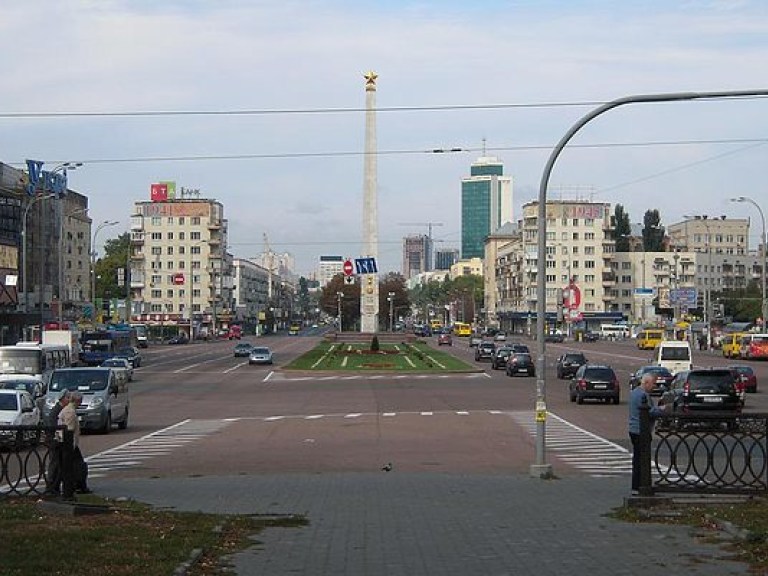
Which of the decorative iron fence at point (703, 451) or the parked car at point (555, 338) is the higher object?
the decorative iron fence at point (703, 451)

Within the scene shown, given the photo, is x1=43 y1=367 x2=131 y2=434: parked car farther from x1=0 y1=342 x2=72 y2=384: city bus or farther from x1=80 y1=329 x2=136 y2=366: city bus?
x1=80 y1=329 x2=136 y2=366: city bus

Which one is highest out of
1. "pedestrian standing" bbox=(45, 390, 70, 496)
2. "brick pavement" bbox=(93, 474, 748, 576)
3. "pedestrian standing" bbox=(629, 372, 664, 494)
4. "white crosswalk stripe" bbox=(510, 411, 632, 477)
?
"pedestrian standing" bbox=(629, 372, 664, 494)

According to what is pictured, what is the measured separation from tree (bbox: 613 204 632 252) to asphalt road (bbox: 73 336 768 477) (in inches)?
5335

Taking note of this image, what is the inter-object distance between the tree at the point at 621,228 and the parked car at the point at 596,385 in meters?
148

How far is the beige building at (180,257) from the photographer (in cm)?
18175

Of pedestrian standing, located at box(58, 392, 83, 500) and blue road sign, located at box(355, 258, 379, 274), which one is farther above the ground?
blue road sign, located at box(355, 258, 379, 274)

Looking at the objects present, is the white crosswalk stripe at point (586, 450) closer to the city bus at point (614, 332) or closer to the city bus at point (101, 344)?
the city bus at point (101, 344)

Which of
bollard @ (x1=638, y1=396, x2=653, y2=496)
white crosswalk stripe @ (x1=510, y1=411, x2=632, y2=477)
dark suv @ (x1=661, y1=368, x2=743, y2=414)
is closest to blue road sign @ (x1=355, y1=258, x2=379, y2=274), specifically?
dark suv @ (x1=661, y1=368, x2=743, y2=414)

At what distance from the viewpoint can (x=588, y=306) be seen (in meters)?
176

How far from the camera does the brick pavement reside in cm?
1155

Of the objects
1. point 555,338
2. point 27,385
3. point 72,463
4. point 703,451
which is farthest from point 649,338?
point 72,463

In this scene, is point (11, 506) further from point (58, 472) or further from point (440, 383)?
point (440, 383)

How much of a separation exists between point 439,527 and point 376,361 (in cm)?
6780

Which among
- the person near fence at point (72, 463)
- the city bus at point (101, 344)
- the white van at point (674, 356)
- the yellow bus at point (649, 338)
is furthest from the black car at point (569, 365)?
the person near fence at point (72, 463)
